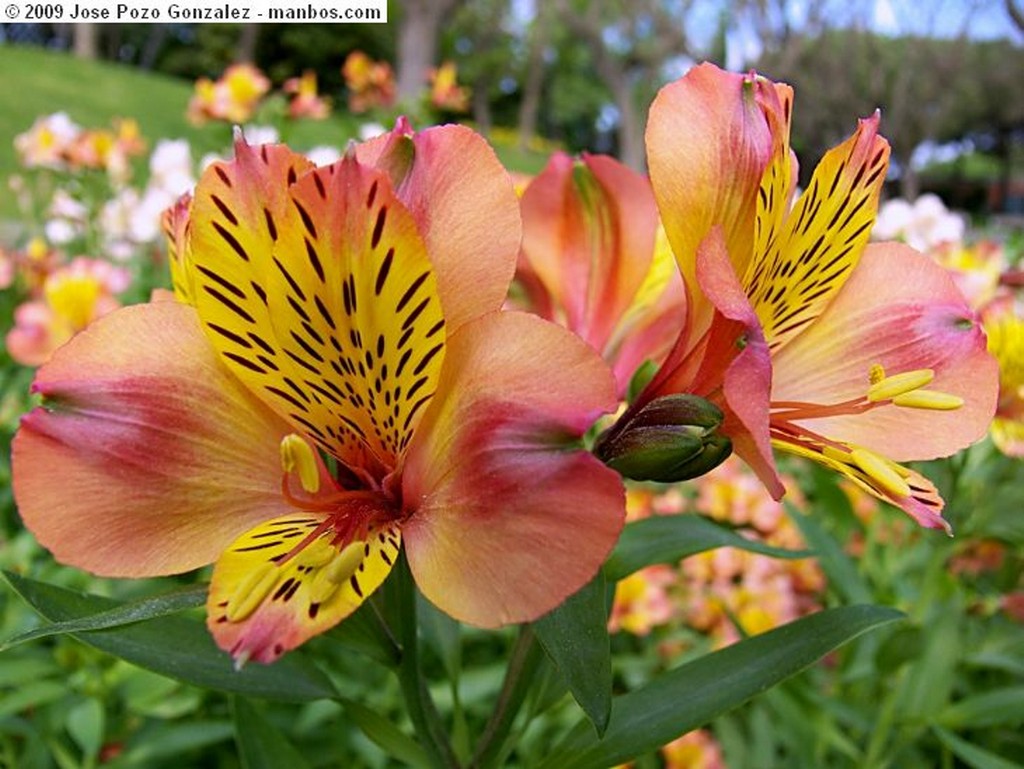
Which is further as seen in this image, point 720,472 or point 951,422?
point 720,472

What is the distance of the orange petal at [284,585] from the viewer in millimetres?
435

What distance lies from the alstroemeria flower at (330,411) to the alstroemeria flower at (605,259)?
24cm

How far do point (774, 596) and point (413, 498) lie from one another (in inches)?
54.0

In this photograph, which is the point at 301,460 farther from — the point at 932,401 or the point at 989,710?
the point at 989,710

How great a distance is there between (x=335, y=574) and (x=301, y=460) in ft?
0.21

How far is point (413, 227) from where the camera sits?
18.2 inches

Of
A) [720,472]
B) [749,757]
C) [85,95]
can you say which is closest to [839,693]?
[749,757]

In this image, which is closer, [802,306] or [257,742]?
[802,306]

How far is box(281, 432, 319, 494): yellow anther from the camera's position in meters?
0.47

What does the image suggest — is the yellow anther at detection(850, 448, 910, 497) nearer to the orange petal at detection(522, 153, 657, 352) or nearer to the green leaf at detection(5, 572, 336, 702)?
the orange petal at detection(522, 153, 657, 352)

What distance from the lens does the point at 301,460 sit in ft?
1.57

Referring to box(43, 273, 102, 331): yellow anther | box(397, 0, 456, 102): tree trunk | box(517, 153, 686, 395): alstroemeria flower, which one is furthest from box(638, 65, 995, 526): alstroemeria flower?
box(397, 0, 456, 102): tree trunk

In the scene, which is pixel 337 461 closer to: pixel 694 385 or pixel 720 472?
pixel 694 385

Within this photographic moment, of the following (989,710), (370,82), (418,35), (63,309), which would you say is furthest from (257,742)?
(418,35)
